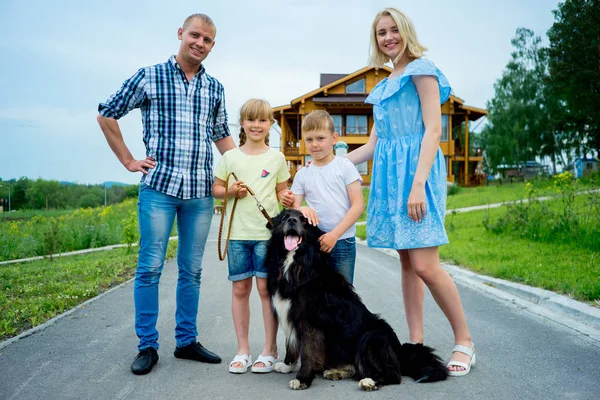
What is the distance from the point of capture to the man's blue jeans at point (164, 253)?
3.88 meters

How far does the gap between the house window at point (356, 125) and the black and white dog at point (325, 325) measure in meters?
34.4

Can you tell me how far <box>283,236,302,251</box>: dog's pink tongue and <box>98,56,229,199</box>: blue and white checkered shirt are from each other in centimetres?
100

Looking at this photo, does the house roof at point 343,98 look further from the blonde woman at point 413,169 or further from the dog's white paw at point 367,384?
the dog's white paw at point 367,384

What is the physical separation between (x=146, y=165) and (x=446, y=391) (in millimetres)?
2776

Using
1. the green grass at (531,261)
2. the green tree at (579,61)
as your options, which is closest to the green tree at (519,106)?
the green tree at (579,61)

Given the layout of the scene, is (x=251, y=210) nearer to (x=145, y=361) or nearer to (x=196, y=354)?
(x=196, y=354)

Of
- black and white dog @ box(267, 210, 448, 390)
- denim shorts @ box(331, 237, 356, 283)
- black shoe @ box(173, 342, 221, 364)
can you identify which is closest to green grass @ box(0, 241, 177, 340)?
black shoe @ box(173, 342, 221, 364)

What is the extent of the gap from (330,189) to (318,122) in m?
0.53

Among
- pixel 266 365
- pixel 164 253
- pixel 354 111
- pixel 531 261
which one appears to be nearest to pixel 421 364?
pixel 266 365

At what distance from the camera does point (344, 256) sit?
3.87 meters

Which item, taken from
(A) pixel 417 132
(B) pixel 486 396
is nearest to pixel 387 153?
(A) pixel 417 132

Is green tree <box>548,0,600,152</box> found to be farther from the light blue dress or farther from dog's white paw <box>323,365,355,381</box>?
dog's white paw <box>323,365,355,381</box>

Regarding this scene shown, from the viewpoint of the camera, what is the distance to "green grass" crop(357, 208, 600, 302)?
6117 mm

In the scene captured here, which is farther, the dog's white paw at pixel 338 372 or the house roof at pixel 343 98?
the house roof at pixel 343 98
